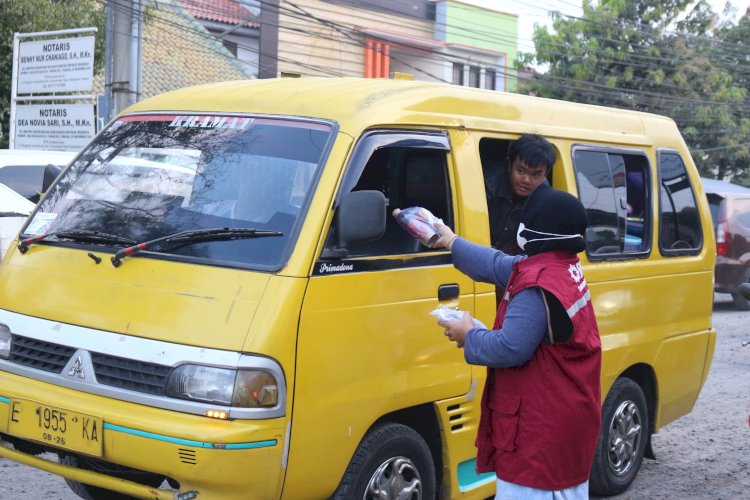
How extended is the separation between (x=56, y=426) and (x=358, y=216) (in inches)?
57.7

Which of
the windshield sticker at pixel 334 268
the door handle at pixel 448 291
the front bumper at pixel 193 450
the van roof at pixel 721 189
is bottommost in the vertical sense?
the front bumper at pixel 193 450

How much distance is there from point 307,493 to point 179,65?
2244 cm

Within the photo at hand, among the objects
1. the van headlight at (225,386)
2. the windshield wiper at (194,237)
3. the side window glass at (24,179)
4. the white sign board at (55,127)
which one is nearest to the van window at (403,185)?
the windshield wiper at (194,237)

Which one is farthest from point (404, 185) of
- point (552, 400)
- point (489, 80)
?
point (489, 80)

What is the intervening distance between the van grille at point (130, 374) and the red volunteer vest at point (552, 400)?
127 cm

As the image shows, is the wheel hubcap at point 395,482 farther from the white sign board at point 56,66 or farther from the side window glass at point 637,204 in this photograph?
the white sign board at point 56,66

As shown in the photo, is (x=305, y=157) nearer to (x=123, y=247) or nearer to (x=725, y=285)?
(x=123, y=247)

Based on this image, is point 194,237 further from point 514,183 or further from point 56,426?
point 514,183

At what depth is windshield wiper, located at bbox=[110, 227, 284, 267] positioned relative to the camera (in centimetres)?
390

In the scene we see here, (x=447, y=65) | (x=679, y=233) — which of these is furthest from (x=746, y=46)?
(x=679, y=233)

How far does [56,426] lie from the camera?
12.5ft

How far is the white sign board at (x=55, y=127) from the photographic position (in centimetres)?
1572

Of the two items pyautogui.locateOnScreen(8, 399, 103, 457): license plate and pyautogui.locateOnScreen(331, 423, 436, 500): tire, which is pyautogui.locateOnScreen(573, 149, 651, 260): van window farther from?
pyautogui.locateOnScreen(8, 399, 103, 457): license plate

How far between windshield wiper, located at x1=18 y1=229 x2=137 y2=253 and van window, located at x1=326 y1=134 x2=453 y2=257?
1.04 meters
